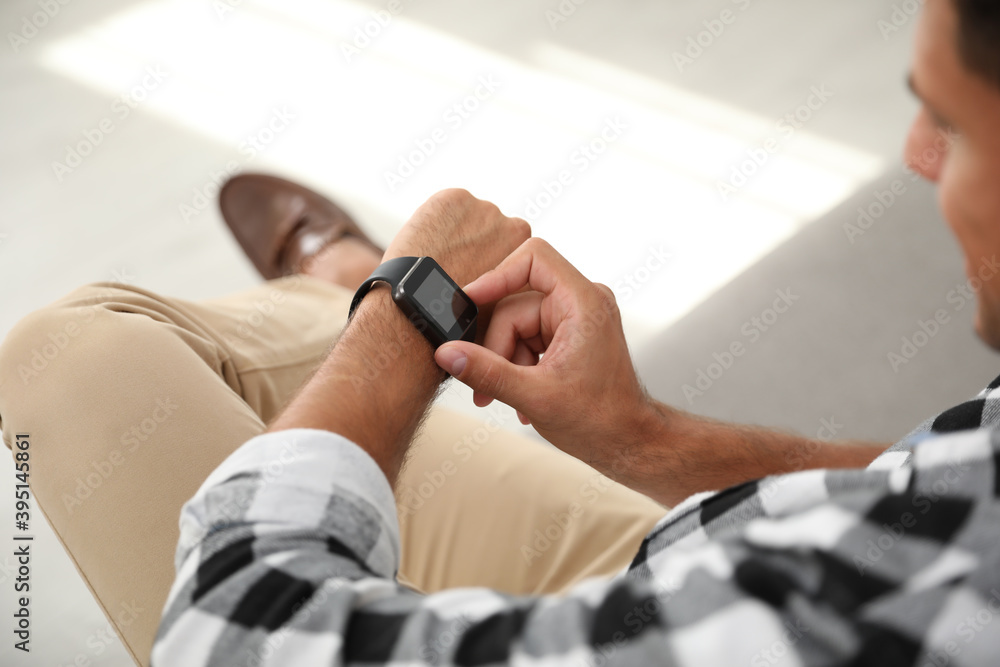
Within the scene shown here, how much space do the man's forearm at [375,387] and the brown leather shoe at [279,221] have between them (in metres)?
0.88

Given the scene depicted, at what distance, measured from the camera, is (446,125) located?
2199 mm

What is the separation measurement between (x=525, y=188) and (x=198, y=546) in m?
1.63

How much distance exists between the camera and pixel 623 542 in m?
0.92

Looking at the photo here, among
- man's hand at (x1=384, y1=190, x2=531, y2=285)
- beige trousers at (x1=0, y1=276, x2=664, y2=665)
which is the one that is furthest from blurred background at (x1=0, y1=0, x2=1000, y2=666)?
man's hand at (x1=384, y1=190, x2=531, y2=285)

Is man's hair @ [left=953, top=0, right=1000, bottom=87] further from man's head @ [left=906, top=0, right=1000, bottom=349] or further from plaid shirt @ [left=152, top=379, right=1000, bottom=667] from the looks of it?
plaid shirt @ [left=152, top=379, right=1000, bottom=667]

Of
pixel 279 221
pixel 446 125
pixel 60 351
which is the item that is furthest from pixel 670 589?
pixel 446 125

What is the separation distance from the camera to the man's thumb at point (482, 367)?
2.61ft

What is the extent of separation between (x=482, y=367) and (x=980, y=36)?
497 mm

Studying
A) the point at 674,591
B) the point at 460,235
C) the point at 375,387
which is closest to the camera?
the point at 674,591

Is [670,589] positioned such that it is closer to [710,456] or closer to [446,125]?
[710,456]

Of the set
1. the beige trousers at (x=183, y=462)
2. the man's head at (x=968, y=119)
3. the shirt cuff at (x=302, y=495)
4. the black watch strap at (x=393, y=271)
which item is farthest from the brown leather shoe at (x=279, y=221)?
the man's head at (x=968, y=119)

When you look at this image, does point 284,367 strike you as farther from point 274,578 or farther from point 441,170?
point 441,170

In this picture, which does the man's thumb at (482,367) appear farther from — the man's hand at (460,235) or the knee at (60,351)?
the knee at (60,351)

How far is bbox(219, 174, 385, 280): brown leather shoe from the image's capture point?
170 centimetres
